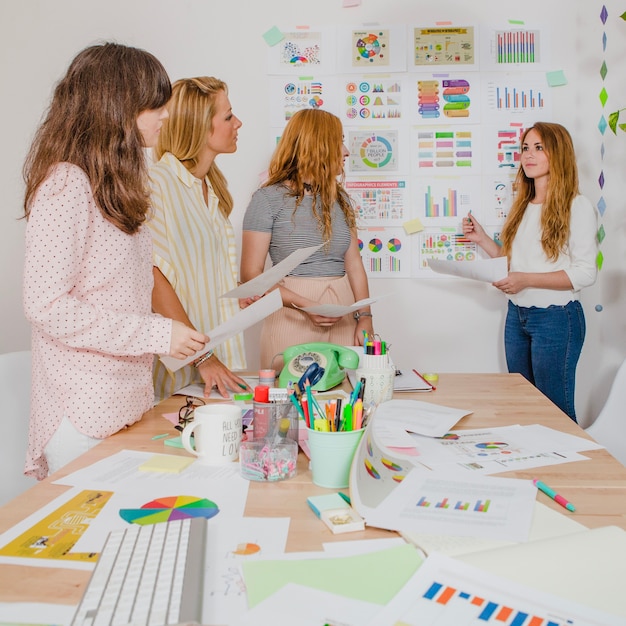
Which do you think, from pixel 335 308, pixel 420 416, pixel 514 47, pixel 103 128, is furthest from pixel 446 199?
pixel 103 128

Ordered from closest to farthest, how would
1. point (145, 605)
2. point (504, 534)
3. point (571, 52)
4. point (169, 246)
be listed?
point (145, 605) → point (504, 534) → point (169, 246) → point (571, 52)

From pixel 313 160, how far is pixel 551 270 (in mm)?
1126

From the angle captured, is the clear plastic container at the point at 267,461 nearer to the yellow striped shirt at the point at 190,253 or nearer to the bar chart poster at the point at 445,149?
the yellow striped shirt at the point at 190,253

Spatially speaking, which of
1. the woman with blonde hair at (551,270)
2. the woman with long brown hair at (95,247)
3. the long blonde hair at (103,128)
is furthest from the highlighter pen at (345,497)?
the woman with blonde hair at (551,270)

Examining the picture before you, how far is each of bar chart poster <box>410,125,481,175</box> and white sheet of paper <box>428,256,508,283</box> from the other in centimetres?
93

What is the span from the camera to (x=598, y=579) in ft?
2.48

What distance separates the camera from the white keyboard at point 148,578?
661mm

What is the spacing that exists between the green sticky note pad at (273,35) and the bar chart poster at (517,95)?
0.98 meters

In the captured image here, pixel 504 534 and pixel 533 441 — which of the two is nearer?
pixel 504 534

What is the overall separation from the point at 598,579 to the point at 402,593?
0.72 ft

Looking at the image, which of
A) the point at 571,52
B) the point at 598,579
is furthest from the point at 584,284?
the point at 598,579

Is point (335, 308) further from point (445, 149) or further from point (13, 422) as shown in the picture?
point (445, 149)

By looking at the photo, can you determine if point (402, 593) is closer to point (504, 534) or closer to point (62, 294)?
point (504, 534)

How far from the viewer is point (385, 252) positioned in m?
3.26
